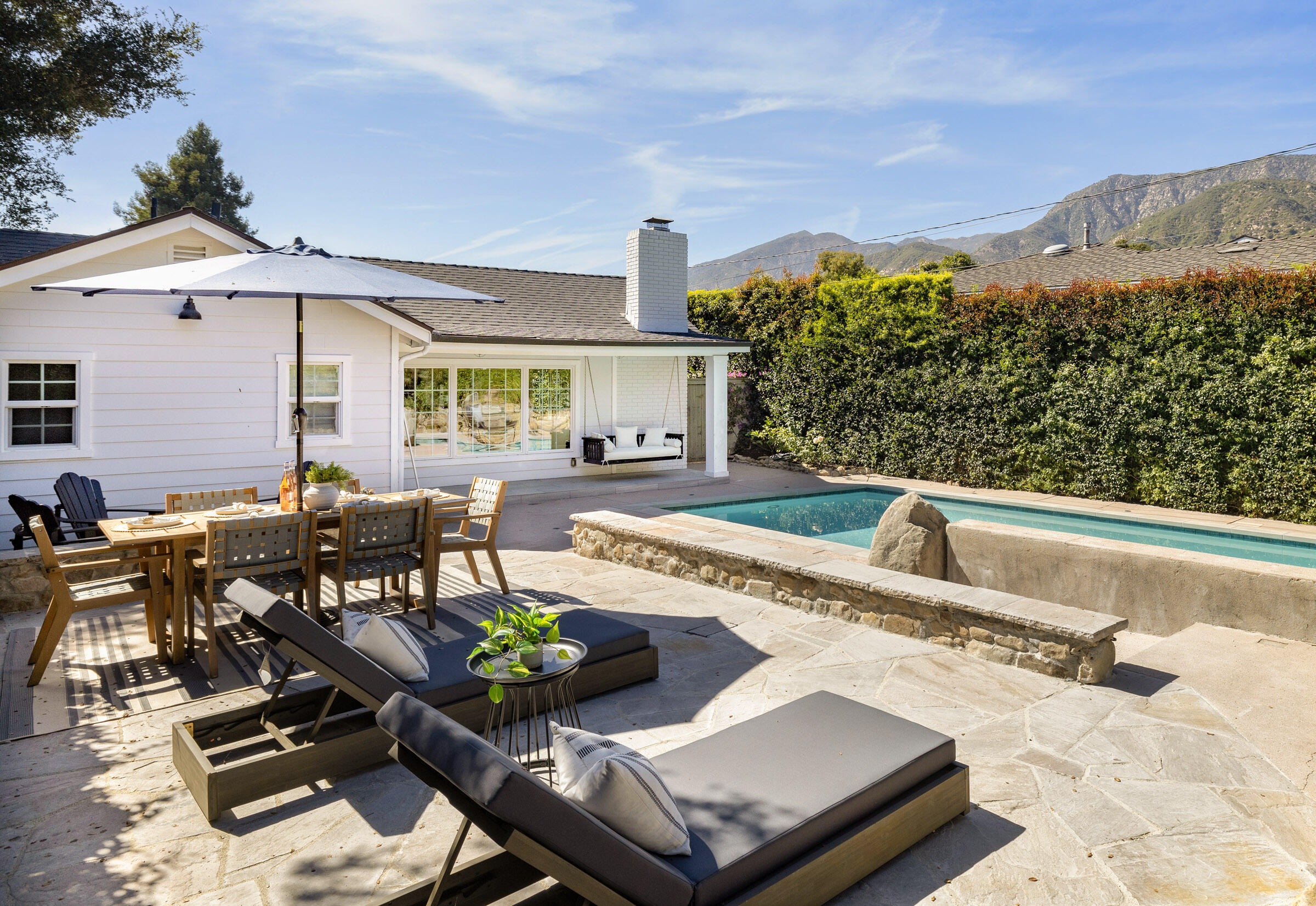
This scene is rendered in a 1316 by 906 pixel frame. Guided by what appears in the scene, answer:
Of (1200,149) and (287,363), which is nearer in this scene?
(287,363)

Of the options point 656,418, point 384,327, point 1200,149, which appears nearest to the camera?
point 384,327

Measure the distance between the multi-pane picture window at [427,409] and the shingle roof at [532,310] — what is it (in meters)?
1.04

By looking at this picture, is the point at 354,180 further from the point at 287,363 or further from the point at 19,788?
the point at 19,788

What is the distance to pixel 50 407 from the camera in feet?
26.6

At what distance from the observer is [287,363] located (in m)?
9.34

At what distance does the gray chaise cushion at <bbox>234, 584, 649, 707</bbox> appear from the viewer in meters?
3.13

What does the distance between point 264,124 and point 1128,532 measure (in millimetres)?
23736

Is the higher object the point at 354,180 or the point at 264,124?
the point at 264,124

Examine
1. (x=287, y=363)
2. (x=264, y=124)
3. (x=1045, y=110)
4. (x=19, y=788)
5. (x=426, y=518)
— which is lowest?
(x=19, y=788)

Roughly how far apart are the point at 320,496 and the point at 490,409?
778 centimetres

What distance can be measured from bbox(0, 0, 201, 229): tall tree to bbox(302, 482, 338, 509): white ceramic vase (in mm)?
16512

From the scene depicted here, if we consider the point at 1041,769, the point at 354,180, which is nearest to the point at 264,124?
the point at 354,180

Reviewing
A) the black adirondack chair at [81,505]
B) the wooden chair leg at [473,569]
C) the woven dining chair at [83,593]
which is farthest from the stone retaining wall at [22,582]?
the wooden chair leg at [473,569]

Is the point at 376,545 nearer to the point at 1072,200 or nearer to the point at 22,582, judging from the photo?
the point at 22,582
